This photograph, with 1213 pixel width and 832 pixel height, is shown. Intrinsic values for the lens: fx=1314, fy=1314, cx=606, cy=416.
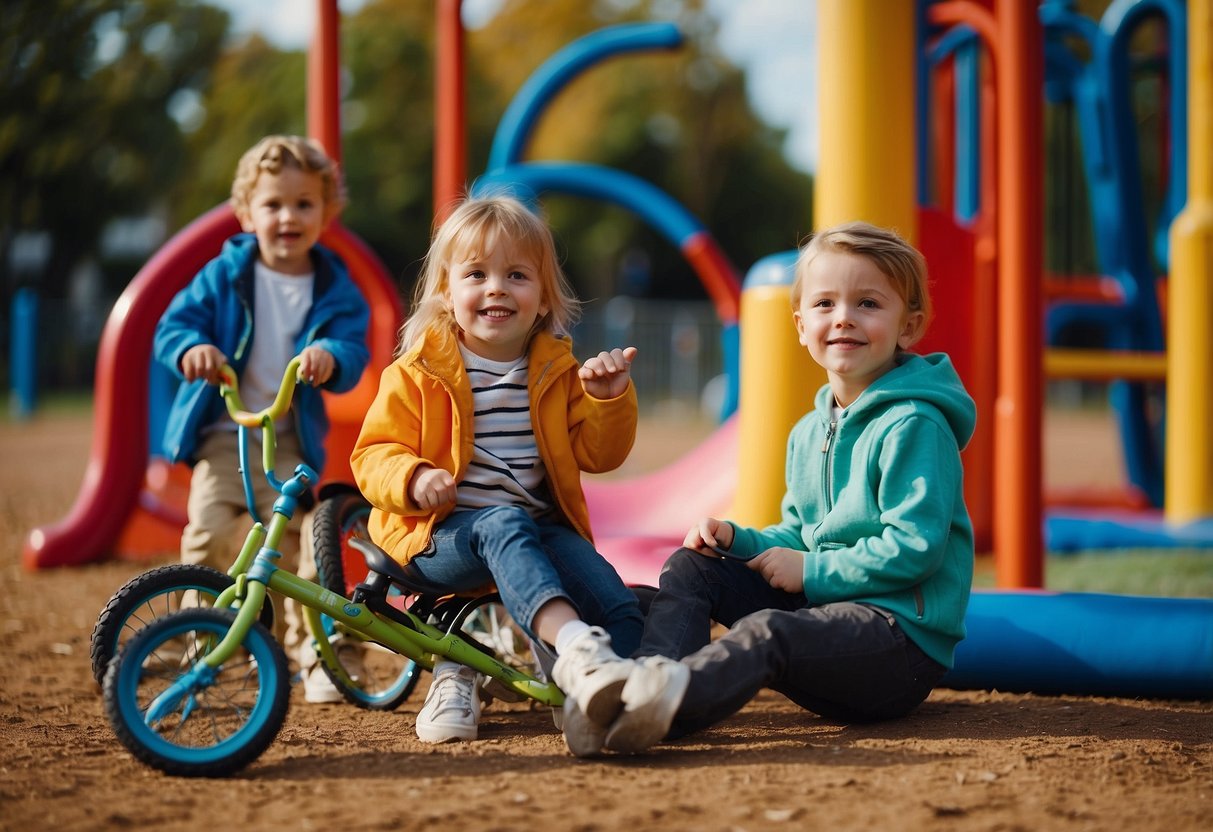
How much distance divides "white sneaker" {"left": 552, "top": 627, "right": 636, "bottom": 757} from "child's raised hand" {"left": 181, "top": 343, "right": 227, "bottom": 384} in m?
1.31

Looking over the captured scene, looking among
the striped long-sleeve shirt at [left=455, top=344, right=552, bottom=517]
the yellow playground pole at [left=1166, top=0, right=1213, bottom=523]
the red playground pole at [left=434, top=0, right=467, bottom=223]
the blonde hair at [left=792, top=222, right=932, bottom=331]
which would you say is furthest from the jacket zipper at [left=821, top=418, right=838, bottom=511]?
the yellow playground pole at [left=1166, top=0, right=1213, bottom=523]

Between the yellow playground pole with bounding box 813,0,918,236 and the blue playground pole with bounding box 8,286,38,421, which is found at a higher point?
the blue playground pole with bounding box 8,286,38,421

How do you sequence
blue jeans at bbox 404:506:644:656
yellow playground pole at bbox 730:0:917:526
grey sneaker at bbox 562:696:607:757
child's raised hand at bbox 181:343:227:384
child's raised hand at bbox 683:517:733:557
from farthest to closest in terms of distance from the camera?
yellow playground pole at bbox 730:0:917:526, child's raised hand at bbox 181:343:227:384, child's raised hand at bbox 683:517:733:557, blue jeans at bbox 404:506:644:656, grey sneaker at bbox 562:696:607:757

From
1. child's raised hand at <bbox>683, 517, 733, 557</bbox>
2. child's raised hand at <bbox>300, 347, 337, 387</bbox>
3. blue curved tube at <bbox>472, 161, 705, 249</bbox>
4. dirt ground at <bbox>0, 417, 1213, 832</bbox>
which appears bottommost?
dirt ground at <bbox>0, 417, 1213, 832</bbox>

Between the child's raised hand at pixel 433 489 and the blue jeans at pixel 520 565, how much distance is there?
0.39ft

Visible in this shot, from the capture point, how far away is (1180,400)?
20.7ft

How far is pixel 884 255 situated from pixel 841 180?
1.21m

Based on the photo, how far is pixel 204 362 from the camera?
3309mm

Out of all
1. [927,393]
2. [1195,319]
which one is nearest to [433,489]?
[927,393]

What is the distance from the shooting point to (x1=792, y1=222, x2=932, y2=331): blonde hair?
286 centimetres

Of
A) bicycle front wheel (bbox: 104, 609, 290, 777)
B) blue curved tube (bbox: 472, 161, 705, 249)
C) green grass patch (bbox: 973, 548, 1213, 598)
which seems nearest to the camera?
bicycle front wheel (bbox: 104, 609, 290, 777)

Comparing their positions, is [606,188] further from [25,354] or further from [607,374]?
[25,354]

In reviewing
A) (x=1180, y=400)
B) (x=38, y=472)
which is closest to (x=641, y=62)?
(x=38, y=472)

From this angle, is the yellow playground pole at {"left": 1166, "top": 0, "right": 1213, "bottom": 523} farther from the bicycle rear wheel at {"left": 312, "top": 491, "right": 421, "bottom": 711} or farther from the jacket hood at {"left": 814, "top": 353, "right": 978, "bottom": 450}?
the bicycle rear wheel at {"left": 312, "top": 491, "right": 421, "bottom": 711}
